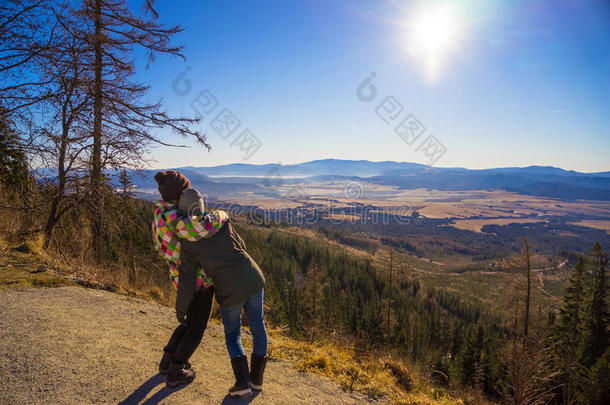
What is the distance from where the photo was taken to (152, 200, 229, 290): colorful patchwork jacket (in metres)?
2.59

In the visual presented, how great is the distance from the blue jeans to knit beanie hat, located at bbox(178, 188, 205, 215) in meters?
0.97

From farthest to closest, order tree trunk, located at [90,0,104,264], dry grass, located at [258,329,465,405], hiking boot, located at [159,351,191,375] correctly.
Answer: tree trunk, located at [90,0,104,264]
dry grass, located at [258,329,465,405]
hiking boot, located at [159,351,191,375]

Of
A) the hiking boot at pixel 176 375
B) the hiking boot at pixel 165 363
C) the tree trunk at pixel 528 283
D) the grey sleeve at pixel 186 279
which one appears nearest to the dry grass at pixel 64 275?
the hiking boot at pixel 165 363

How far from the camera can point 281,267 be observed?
2205 inches

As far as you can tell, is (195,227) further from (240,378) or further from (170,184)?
(240,378)

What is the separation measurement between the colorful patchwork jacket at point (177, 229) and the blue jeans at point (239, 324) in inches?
A: 14.4

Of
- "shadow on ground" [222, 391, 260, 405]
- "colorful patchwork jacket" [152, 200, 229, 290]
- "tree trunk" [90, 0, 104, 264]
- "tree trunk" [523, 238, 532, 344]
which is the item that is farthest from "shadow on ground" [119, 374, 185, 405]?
"tree trunk" [523, 238, 532, 344]

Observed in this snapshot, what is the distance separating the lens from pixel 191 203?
262 cm

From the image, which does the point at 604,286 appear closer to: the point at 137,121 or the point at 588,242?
the point at 137,121

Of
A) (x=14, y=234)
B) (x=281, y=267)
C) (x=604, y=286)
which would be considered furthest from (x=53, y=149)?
(x=281, y=267)

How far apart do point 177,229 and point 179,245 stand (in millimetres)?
259

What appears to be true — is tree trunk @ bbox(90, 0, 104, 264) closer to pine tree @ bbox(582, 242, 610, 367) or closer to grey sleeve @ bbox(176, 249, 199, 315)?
grey sleeve @ bbox(176, 249, 199, 315)

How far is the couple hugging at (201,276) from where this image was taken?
264 centimetres

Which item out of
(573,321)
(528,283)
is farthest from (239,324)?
(573,321)
